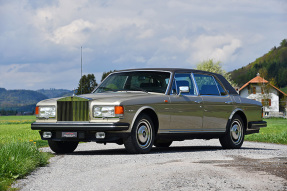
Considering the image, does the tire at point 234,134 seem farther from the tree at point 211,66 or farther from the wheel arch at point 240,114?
the tree at point 211,66

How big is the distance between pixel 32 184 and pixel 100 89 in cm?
494

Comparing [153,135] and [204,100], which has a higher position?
[204,100]

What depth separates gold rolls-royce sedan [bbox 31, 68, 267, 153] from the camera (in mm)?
10000

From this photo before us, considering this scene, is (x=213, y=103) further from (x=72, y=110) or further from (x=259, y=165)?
(x=259, y=165)

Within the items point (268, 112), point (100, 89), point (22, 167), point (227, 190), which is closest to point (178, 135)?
point (100, 89)

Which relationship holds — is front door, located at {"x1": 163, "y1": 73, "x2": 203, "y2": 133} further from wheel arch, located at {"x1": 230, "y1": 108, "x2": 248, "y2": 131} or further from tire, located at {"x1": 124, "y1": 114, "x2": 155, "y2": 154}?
wheel arch, located at {"x1": 230, "y1": 108, "x2": 248, "y2": 131}

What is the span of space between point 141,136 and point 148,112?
57cm

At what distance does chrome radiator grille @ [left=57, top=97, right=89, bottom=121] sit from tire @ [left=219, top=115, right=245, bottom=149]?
13.5 ft

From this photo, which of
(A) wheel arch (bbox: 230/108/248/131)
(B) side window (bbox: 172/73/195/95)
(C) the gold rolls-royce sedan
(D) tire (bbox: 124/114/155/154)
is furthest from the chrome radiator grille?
(A) wheel arch (bbox: 230/108/248/131)

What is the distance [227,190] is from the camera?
6.10 meters

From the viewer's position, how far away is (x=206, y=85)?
12.6 meters

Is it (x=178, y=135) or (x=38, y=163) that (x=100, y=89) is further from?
(x=38, y=163)

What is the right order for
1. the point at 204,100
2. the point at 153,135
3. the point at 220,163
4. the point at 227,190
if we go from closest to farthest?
the point at 227,190, the point at 220,163, the point at 153,135, the point at 204,100

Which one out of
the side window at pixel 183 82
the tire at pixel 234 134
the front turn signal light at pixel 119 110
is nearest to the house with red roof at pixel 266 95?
the tire at pixel 234 134
